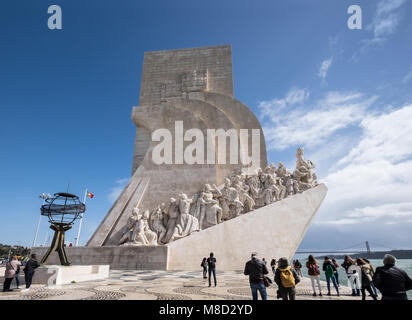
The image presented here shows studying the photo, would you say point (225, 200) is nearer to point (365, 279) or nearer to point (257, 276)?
point (365, 279)

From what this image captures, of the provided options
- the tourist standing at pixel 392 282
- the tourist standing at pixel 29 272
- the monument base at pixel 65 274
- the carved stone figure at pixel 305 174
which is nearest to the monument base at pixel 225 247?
the carved stone figure at pixel 305 174

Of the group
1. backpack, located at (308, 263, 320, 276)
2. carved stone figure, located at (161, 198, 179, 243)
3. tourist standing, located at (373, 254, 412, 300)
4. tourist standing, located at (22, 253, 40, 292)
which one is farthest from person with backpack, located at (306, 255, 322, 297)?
carved stone figure, located at (161, 198, 179, 243)

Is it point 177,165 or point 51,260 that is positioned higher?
point 177,165

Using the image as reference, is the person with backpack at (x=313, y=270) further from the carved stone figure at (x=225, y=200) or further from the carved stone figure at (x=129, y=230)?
the carved stone figure at (x=129, y=230)

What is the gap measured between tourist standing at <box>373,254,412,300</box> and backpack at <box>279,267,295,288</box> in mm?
672

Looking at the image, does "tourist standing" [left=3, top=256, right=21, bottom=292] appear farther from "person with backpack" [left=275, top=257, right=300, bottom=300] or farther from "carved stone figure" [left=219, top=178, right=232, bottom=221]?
"carved stone figure" [left=219, top=178, right=232, bottom=221]

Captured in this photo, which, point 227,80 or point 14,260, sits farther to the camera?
point 227,80

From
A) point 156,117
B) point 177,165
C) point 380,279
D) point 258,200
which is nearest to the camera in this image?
point 380,279

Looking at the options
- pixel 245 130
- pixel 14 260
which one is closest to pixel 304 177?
pixel 245 130

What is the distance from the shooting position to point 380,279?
1.98 meters

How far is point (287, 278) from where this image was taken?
238 centimetres

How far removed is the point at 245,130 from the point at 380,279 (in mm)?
11504

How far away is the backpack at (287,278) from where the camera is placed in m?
2.37
